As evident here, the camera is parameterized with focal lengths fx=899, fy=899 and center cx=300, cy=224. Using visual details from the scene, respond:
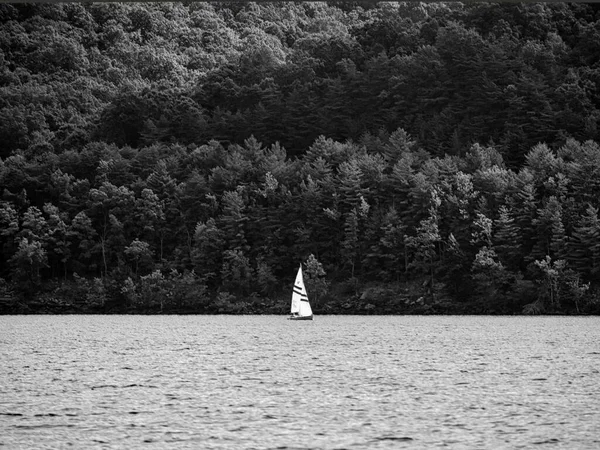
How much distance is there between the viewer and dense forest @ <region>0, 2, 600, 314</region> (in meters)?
111

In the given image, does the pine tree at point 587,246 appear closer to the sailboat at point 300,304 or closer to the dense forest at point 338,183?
the dense forest at point 338,183

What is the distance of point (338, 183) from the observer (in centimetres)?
12788

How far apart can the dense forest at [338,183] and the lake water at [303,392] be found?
144 feet

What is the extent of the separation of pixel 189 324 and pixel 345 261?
30872 millimetres

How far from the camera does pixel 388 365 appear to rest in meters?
45.8

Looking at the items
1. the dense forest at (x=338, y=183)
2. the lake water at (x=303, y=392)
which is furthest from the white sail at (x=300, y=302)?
the lake water at (x=303, y=392)

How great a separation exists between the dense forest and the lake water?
43812 millimetres

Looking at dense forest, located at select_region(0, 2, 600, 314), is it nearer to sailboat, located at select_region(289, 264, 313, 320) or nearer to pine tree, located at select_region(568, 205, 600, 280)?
pine tree, located at select_region(568, 205, 600, 280)

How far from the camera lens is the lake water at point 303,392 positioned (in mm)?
23469

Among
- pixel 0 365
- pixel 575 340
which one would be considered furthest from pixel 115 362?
pixel 575 340

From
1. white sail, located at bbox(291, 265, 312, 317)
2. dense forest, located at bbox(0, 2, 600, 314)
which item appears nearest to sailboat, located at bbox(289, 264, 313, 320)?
white sail, located at bbox(291, 265, 312, 317)

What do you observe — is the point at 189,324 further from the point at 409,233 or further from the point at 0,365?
the point at 0,365

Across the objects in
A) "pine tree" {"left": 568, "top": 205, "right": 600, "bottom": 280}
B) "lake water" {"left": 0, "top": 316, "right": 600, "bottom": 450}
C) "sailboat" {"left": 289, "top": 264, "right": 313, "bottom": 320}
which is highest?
"pine tree" {"left": 568, "top": 205, "right": 600, "bottom": 280}

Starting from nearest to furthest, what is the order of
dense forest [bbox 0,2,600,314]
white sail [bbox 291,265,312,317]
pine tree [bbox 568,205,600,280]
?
white sail [bbox 291,265,312,317] < pine tree [bbox 568,205,600,280] < dense forest [bbox 0,2,600,314]
